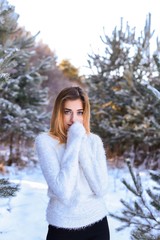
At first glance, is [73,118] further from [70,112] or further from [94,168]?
[94,168]

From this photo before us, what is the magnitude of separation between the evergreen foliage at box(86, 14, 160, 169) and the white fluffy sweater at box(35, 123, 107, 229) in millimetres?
9290

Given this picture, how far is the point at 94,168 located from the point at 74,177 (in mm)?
190

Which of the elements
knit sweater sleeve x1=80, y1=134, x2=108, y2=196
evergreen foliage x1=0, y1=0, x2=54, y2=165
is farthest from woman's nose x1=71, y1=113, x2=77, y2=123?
evergreen foliage x1=0, y1=0, x2=54, y2=165

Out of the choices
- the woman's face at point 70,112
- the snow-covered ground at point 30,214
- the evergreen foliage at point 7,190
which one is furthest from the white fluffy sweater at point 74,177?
the snow-covered ground at point 30,214

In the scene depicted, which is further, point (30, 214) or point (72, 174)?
point (30, 214)

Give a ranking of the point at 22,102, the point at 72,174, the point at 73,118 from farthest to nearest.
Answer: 1. the point at 22,102
2. the point at 73,118
3. the point at 72,174

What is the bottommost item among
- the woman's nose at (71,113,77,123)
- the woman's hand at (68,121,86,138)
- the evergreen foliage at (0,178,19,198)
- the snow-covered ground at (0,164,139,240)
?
the snow-covered ground at (0,164,139,240)

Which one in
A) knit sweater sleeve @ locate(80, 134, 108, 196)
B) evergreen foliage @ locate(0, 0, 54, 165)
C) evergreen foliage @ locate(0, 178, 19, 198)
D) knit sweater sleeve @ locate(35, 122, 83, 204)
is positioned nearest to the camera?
knit sweater sleeve @ locate(35, 122, 83, 204)

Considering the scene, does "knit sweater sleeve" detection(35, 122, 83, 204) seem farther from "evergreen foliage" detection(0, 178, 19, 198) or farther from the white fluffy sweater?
"evergreen foliage" detection(0, 178, 19, 198)

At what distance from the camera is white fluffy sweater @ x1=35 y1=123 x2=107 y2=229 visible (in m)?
2.30

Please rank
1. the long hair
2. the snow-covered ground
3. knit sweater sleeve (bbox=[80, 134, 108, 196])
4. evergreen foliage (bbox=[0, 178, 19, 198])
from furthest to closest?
the snow-covered ground, evergreen foliage (bbox=[0, 178, 19, 198]), the long hair, knit sweater sleeve (bbox=[80, 134, 108, 196])

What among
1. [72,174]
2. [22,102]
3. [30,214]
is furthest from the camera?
[22,102]

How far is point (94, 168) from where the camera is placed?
244 cm

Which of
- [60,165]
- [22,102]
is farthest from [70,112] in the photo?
[22,102]
